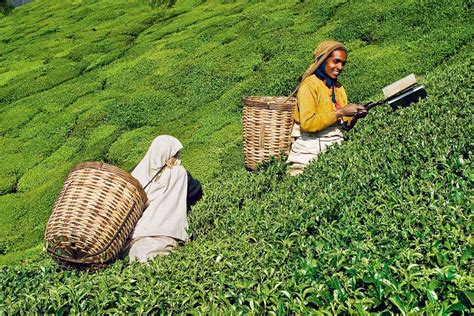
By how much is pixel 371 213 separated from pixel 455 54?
5.94 meters

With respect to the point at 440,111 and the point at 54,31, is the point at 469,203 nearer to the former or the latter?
the point at 440,111

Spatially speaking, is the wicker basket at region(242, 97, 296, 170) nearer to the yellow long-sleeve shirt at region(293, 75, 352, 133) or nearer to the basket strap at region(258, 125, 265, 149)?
the basket strap at region(258, 125, 265, 149)

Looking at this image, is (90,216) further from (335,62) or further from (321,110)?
(335,62)

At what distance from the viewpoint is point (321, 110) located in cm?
575

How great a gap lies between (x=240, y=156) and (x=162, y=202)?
7.97 ft

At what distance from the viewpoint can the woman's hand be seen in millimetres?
5430

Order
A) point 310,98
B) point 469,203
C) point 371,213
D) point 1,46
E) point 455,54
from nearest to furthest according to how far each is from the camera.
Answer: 1. point 469,203
2. point 371,213
3. point 310,98
4. point 455,54
5. point 1,46

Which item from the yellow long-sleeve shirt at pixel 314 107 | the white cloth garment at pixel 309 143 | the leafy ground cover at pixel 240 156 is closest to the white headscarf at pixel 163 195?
the leafy ground cover at pixel 240 156

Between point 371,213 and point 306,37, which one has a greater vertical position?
point 371,213

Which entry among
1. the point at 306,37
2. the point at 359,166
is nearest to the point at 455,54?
the point at 306,37

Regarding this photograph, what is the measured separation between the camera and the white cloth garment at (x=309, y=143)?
19.0ft

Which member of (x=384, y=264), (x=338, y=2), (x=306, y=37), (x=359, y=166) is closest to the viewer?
(x=384, y=264)

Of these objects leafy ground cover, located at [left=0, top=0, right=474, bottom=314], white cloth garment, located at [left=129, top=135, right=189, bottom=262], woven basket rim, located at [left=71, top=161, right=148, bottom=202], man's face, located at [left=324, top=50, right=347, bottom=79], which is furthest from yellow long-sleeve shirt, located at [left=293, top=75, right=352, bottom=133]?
woven basket rim, located at [left=71, top=161, right=148, bottom=202]

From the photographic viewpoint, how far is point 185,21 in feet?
48.1
